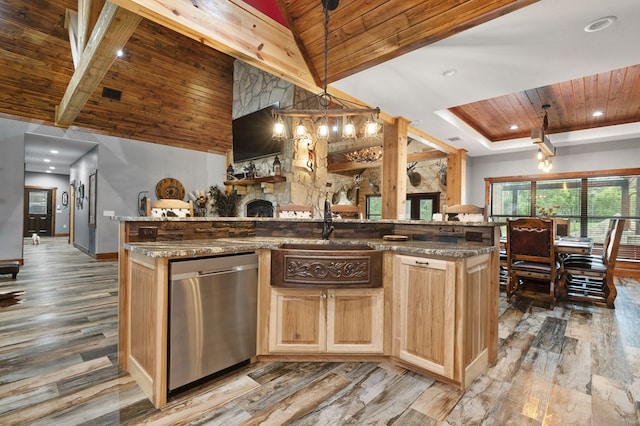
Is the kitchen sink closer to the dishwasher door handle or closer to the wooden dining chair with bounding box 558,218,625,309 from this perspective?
the dishwasher door handle

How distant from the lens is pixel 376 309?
2.15 metres

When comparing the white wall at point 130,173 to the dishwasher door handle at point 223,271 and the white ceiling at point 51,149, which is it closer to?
the white ceiling at point 51,149

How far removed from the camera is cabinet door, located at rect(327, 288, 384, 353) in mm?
2131

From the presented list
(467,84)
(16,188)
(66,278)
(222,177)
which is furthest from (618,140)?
(16,188)

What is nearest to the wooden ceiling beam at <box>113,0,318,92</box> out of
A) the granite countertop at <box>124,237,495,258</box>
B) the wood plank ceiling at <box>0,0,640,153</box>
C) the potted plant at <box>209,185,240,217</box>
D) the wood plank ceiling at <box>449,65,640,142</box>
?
the wood plank ceiling at <box>0,0,640,153</box>

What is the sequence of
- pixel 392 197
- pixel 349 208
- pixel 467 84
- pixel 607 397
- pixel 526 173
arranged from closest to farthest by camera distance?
pixel 607 397, pixel 467 84, pixel 349 208, pixel 392 197, pixel 526 173

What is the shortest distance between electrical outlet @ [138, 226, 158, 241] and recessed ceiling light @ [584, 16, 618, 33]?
342cm

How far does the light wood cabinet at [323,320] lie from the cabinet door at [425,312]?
157 mm

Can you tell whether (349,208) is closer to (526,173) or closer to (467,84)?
(467,84)

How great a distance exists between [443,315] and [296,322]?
984 millimetres

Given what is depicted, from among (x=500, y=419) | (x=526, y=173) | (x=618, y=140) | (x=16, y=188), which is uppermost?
(x=618, y=140)

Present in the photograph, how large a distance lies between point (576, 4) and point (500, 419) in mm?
2611

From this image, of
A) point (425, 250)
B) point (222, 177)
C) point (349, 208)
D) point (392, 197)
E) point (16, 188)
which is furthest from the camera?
point (222, 177)

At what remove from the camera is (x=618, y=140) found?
553cm
